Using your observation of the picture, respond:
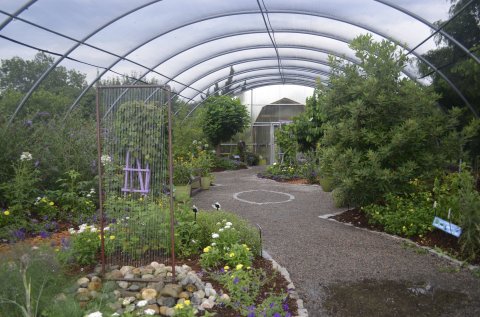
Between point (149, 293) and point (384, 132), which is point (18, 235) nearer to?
point (149, 293)

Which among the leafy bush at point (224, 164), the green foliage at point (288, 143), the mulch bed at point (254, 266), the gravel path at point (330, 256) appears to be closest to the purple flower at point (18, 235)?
the mulch bed at point (254, 266)

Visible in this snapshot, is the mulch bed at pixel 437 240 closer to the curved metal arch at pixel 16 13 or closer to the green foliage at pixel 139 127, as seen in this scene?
the green foliage at pixel 139 127

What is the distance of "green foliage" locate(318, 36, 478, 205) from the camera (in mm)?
6723

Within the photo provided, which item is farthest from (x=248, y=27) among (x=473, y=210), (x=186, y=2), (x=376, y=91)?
(x=473, y=210)

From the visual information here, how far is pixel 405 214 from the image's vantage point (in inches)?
253

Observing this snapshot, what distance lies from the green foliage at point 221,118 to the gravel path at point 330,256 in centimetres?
994

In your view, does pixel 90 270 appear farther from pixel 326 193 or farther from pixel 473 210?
pixel 326 193

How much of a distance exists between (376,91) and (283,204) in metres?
3.70

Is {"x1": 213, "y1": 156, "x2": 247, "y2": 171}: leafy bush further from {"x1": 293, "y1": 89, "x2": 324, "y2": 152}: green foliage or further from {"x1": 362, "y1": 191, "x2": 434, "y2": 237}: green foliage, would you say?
{"x1": 362, "y1": 191, "x2": 434, "y2": 237}: green foliage

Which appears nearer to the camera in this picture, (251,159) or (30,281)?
(30,281)

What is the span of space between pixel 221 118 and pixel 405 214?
13.1 metres

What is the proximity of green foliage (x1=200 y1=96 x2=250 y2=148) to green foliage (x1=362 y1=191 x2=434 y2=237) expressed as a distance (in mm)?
12301

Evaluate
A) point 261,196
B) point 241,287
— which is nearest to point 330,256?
point 241,287

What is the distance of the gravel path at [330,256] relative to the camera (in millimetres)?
4332
